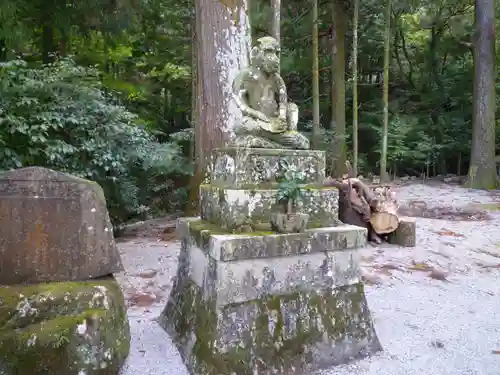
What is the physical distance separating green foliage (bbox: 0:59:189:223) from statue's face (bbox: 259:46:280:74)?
10.2 ft

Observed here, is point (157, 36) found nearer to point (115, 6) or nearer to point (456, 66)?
point (115, 6)

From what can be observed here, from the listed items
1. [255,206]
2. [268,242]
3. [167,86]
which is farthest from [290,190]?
[167,86]

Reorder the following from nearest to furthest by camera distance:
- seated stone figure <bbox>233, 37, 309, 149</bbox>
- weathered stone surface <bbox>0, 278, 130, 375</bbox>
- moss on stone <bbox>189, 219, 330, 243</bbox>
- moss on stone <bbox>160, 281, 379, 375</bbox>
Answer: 1. weathered stone surface <bbox>0, 278, 130, 375</bbox>
2. moss on stone <bbox>160, 281, 379, 375</bbox>
3. moss on stone <bbox>189, 219, 330, 243</bbox>
4. seated stone figure <bbox>233, 37, 309, 149</bbox>

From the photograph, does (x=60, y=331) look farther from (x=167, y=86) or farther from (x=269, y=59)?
(x=167, y=86)

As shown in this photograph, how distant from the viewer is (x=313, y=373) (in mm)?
2754

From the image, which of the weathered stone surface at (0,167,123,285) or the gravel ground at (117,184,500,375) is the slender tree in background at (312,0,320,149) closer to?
the gravel ground at (117,184,500,375)

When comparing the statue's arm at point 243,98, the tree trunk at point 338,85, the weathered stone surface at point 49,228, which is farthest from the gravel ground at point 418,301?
the tree trunk at point 338,85

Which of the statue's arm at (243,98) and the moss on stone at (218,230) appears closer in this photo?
the moss on stone at (218,230)

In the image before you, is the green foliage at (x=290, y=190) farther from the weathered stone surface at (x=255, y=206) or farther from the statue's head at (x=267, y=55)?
the statue's head at (x=267, y=55)

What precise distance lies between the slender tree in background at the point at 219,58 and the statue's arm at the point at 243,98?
2.02m

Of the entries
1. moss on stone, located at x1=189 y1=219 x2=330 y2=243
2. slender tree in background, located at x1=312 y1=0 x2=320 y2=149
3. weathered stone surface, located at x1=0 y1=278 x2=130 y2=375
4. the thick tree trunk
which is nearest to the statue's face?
moss on stone, located at x1=189 y1=219 x2=330 y2=243

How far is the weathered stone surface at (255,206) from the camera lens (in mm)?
2809

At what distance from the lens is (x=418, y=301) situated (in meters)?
4.09

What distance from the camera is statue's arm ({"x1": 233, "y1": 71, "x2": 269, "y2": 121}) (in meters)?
2.99
